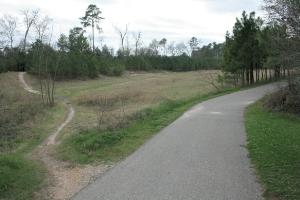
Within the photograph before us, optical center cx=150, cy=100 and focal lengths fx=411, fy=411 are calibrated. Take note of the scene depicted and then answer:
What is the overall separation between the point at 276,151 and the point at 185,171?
361 cm

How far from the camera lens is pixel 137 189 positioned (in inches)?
352

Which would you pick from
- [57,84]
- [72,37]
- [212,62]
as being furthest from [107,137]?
[212,62]

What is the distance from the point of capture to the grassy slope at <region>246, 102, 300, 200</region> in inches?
344

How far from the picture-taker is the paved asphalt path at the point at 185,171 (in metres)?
8.55

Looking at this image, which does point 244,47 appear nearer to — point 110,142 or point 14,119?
point 14,119

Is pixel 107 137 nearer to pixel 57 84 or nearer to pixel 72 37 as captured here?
pixel 57 84

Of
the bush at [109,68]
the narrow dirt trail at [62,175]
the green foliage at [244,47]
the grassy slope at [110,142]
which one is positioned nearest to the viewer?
the narrow dirt trail at [62,175]

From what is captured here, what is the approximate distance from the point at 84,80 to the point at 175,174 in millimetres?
52007

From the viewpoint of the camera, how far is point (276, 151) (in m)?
12.5

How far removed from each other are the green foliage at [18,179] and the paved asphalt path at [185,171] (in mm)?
1327

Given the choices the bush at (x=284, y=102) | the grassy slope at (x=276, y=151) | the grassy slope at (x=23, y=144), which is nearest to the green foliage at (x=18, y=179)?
the grassy slope at (x=23, y=144)

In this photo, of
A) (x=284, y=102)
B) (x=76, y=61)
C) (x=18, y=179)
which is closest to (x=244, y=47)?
(x=284, y=102)

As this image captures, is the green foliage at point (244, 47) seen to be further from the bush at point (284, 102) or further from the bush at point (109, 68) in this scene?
the bush at point (109, 68)

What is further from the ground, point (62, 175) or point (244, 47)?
point (244, 47)
